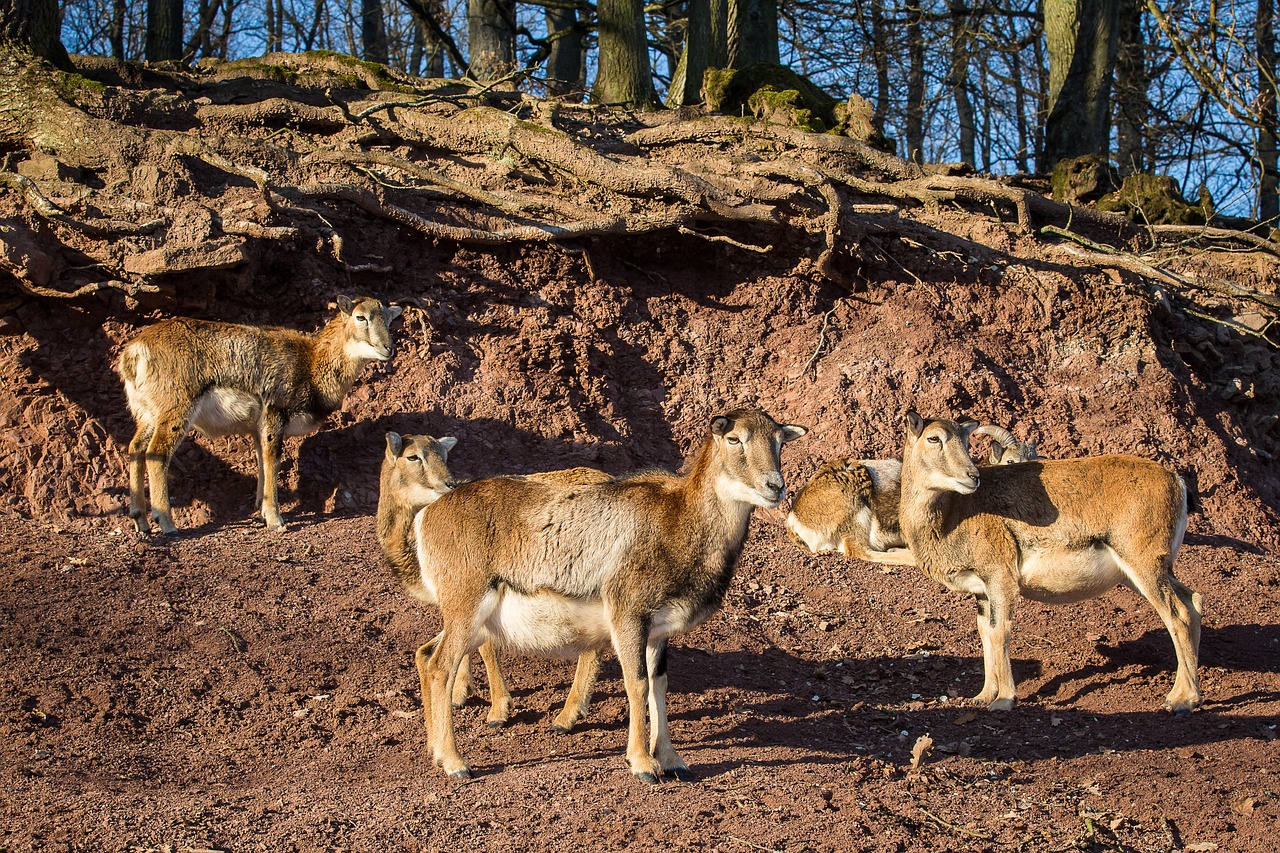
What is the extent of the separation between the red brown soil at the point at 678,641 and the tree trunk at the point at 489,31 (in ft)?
19.0

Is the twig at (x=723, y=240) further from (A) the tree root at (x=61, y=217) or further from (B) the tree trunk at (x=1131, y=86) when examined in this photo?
(B) the tree trunk at (x=1131, y=86)

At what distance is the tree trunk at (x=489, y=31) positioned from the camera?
17188mm

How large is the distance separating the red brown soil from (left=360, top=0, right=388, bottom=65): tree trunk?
15.3 meters

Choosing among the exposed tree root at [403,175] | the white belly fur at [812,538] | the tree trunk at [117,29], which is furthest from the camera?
the tree trunk at [117,29]

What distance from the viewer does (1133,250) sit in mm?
14672

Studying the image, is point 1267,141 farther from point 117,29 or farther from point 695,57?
point 117,29

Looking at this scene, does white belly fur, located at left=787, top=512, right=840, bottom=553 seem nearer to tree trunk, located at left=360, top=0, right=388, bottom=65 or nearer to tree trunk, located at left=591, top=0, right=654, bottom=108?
tree trunk, located at left=591, top=0, right=654, bottom=108

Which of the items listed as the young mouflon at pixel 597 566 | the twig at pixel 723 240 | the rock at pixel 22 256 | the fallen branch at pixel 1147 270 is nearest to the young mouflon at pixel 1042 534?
the young mouflon at pixel 597 566

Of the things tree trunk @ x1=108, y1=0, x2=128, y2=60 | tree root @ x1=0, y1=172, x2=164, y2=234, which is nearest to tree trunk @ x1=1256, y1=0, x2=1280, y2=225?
tree root @ x1=0, y1=172, x2=164, y2=234

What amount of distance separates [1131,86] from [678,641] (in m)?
17.8

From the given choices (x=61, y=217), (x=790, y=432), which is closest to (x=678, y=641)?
(x=790, y=432)

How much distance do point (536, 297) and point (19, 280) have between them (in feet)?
15.4

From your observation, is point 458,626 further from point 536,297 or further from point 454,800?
point 536,297

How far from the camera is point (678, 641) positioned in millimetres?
9492
